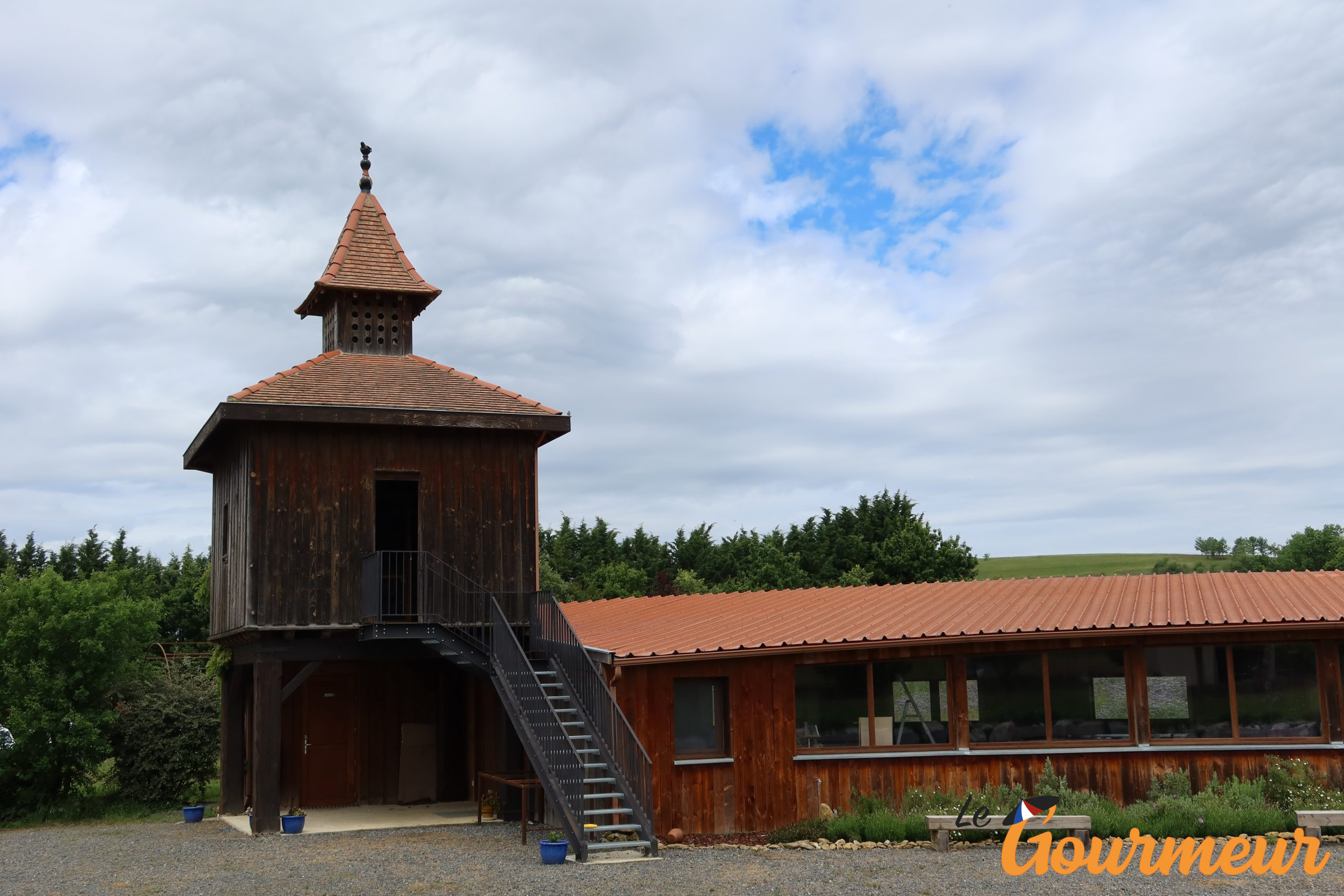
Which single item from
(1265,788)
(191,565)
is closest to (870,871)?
(1265,788)

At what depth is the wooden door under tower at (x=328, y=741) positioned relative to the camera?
21.2 m

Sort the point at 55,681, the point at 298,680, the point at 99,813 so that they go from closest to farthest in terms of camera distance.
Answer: the point at 298,680 < the point at 55,681 < the point at 99,813

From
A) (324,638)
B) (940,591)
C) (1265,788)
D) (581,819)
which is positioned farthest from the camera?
(940,591)

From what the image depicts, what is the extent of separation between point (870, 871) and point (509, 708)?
5423 millimetres

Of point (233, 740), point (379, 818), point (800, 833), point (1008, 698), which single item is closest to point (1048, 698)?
point (1008, 698)

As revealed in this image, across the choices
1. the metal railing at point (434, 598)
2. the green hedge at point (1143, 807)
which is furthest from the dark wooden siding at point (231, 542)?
the green hedge at point (1143, 807)

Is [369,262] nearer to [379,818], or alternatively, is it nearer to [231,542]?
[231,542]

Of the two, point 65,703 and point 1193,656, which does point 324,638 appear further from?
point 1193,656

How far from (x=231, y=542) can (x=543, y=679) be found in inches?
225

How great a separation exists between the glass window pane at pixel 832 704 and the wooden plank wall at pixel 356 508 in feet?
16.0

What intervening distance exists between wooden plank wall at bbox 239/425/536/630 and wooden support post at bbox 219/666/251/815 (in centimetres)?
282

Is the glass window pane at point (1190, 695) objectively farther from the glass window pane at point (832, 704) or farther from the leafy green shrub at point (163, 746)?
the leafy green shrub at point (163, 746)

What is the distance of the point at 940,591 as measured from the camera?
2103cm

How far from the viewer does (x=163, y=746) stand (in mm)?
22297
